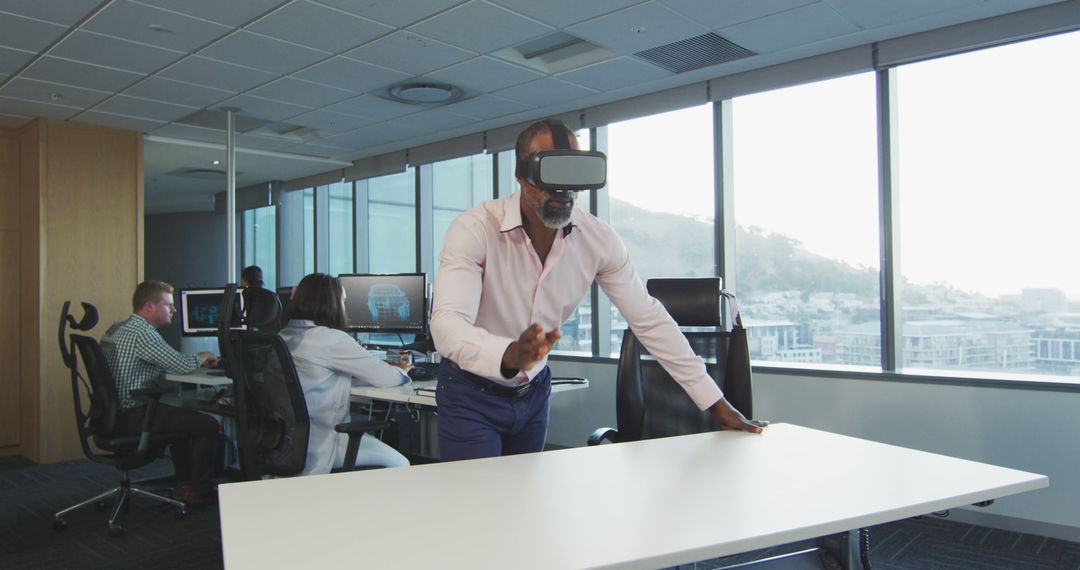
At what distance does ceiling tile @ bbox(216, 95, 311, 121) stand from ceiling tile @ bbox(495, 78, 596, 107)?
164 centimetres

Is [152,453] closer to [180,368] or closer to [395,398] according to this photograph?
[180,368]

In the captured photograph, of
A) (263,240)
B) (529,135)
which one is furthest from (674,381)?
(263,240)

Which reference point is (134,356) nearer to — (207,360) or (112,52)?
(207,360)

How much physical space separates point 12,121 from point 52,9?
113 inches

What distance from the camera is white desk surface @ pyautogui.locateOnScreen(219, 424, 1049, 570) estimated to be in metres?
1.17

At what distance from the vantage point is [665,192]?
5.48 m

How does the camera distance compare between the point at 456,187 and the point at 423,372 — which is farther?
the point at 456,187

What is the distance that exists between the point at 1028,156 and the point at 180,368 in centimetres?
481

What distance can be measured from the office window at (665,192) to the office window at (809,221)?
0.25 m

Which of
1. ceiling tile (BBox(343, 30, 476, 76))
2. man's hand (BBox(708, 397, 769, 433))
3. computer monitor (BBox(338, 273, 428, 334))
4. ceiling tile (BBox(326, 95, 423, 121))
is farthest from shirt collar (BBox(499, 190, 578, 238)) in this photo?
ceiling tile (BBox(326, 95, 423, 121))

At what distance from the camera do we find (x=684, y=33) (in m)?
4.02

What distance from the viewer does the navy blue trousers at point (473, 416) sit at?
1885 mm

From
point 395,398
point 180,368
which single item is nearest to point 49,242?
point 180,368

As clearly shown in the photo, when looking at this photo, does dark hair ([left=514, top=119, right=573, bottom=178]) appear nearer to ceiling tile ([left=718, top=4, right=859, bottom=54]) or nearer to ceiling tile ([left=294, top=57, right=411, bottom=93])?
ceiling tile ([left=718, top=4, right=859, bottom=54])
